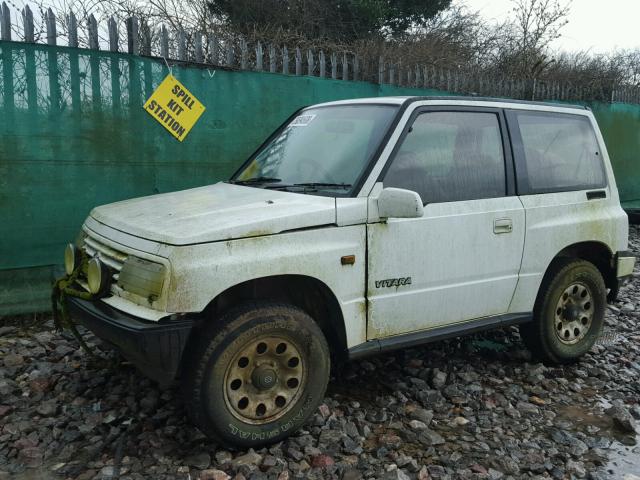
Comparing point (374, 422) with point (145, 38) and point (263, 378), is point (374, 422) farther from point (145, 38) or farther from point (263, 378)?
point (145, 38)

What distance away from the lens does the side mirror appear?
3.09m

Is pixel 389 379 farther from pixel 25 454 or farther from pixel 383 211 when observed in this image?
pixel 25 454

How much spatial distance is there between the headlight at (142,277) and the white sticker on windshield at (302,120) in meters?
1.70

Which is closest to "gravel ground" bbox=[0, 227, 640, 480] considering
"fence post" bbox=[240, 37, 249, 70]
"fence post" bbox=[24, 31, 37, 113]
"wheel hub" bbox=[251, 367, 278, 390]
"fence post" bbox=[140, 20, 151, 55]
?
"wheel hub" bbox=[251, 367, 278, 390]

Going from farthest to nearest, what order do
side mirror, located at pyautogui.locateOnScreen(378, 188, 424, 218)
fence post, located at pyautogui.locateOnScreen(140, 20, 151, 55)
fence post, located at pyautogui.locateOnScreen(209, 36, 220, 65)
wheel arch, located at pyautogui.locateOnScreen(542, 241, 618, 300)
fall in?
fence post, located at pyautogui.locateOnScreen(209, 36, 220, 65)
fence post, located at pyautogui.locateOnScreen(140, 20, 151, 55)
wheel arch, located at pyautogui.locateOnScreen(542, 241, 618, 300)
side mirror, located at pyautogui.locateOnScreen(378, 188, 424, 218)

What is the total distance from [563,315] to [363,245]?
202 centimetres

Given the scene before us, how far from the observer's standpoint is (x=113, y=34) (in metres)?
5.05

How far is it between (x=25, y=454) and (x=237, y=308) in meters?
1.39

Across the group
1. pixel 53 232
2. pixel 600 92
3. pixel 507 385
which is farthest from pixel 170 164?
pixel 600 92

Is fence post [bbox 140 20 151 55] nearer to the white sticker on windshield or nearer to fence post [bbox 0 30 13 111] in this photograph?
fence post [bbox 0 30 13 111]

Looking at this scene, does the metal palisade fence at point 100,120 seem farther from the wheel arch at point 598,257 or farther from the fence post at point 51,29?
the wheel arch at point 598,257

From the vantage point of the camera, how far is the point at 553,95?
9.90 m

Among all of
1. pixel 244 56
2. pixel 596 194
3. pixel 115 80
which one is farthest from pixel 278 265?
pixel 244 56

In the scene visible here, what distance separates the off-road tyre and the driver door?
42 cm
